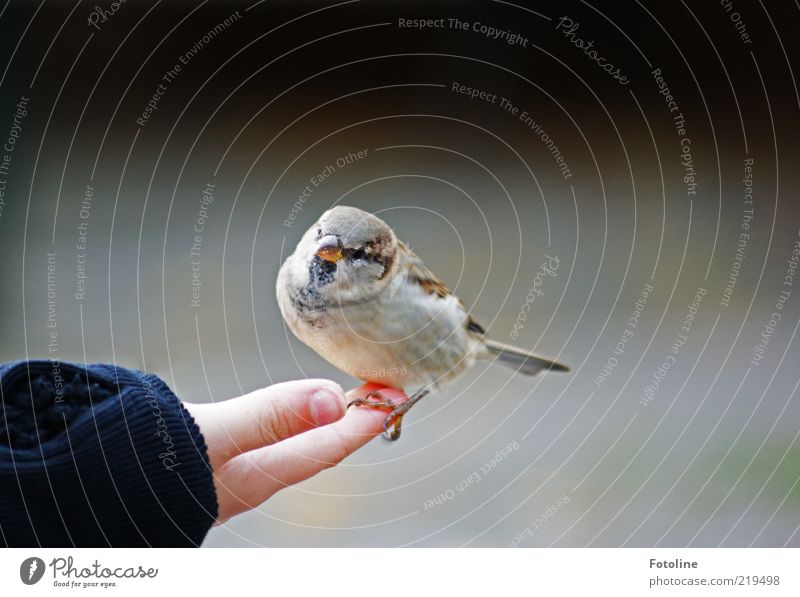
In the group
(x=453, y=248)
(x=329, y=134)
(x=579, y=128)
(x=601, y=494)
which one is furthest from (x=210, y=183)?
(x=601, y=494)

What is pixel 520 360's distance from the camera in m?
0.81

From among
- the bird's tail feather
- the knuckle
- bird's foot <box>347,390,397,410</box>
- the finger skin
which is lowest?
the finger skin

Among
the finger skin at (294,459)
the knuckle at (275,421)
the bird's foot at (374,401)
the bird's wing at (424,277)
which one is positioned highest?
the bird's wing at (424,277)

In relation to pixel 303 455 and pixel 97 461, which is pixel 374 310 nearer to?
pixel 303 455

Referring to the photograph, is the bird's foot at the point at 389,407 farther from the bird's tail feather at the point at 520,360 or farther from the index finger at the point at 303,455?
the bird's tail feather at the point at 520,360

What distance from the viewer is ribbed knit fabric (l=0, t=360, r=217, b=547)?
63 centimetres

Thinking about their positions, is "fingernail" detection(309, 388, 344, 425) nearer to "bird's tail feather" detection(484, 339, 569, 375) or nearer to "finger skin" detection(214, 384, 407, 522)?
"finger skin" detection(214, 384, 407, 522)

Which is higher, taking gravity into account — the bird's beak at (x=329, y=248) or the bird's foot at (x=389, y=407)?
the bird's beak at (x=329, y=248)

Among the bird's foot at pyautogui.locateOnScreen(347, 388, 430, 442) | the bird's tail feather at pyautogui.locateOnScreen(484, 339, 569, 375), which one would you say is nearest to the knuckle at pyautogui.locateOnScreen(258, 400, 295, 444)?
the bird's foot at pyautogui.locateOnScreen(347, 388, 430, 442)

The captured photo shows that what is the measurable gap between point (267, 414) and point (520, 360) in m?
0.29

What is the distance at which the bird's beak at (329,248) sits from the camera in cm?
70

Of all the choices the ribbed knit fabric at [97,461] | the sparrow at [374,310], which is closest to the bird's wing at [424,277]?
the sparrow at [374,310]

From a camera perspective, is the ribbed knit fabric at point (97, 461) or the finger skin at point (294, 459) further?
the finger skin at point (294, 459)
